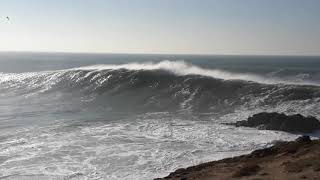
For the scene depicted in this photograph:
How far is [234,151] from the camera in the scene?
22031 mm

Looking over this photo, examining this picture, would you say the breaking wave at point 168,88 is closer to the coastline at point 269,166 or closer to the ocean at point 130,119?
the ocean at point 130,119

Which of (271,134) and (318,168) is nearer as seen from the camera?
(318,168)

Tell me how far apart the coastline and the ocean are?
216 centimetres

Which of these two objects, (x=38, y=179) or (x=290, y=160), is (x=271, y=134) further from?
(x=38, y=179)

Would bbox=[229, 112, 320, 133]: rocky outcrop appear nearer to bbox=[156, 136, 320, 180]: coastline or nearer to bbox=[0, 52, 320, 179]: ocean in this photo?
bbox=[0, 52, 320, 179]: ocean

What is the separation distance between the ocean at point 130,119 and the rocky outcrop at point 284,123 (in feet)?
3.89

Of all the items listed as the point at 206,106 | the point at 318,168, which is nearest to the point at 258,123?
the point at 206,106

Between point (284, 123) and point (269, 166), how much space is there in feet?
40.6

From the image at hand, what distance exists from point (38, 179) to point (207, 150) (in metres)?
7.84

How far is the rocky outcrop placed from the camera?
28172mm

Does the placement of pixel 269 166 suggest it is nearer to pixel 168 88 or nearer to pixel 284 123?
pixel 284 123

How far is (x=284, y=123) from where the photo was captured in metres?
28.4

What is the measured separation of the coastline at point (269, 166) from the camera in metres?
15.3

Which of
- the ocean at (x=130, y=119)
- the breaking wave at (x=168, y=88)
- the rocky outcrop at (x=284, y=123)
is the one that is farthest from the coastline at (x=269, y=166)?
the breaking wave at (x=168, y=88)
